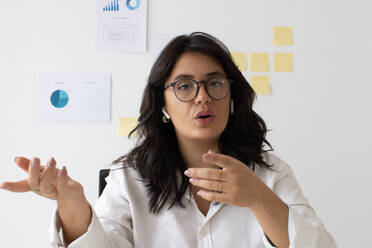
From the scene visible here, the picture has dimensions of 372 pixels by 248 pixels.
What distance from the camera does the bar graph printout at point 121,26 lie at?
1860 mm

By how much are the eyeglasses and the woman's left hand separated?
1.03 feet

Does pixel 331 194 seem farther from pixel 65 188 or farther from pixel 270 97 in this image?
pixel 65 188

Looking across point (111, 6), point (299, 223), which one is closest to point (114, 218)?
point (299, 223)

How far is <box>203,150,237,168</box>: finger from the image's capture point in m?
0.75

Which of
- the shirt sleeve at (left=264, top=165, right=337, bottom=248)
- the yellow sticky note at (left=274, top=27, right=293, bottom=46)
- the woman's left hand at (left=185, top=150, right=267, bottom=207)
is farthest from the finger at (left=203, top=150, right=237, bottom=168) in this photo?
the yellow sticky note at (left=274, top=27, right=293, bottom=46)

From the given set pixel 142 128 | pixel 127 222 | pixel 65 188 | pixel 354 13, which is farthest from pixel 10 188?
pixel 354 13

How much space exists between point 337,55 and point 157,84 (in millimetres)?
1233

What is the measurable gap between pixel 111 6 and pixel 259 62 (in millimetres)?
877

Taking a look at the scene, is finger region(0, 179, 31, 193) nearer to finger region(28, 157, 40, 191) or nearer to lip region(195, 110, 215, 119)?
finger region(28, 157, 40, 191)

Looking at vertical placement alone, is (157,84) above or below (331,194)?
above

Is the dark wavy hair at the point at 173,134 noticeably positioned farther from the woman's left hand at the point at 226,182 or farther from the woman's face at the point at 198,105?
the woman's left hand at the point at 226,182

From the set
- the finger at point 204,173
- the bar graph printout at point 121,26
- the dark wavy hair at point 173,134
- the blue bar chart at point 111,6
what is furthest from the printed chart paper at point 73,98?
the finger at point 204,173

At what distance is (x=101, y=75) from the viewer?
1.85m

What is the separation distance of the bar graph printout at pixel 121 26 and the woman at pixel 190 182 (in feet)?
2.47
